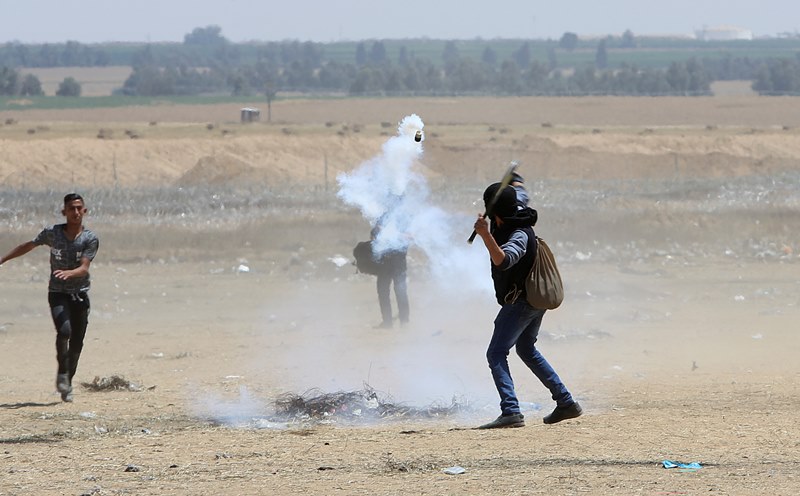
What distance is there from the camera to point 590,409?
9352mm

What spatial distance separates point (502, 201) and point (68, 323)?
3765 mm

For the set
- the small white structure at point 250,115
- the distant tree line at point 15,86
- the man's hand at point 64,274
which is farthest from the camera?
the distant tree line at point 15,86

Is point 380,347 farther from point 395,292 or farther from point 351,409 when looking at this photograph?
point 351,409

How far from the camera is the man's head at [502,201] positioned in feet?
25.8

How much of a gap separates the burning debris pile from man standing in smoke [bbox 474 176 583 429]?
43.6 inches

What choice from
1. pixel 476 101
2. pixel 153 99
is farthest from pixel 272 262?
pixel 153 99

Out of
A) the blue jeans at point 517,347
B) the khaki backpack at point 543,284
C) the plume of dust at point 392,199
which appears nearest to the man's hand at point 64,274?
the blue jeans at point 517,347

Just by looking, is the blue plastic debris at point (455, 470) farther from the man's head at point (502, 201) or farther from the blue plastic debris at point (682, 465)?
the man's head at point (502, 201)

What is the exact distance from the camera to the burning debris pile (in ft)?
30.1

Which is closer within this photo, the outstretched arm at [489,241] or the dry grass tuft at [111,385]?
the outstretched arm at [489,241]

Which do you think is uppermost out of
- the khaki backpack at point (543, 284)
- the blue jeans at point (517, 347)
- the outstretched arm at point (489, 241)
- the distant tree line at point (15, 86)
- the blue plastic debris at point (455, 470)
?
the outstretched arm at point (489, 241)

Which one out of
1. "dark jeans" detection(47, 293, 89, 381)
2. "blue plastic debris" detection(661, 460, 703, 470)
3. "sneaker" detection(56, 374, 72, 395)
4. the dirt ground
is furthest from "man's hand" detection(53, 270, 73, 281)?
"blue plastic debris" detection(661, 460, 703, 470)

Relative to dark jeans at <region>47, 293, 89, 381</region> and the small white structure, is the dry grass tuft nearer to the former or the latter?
dark jeans at <region>47, 293, 89, 381</region>

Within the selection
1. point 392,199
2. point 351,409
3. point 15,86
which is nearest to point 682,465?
point 351,409
